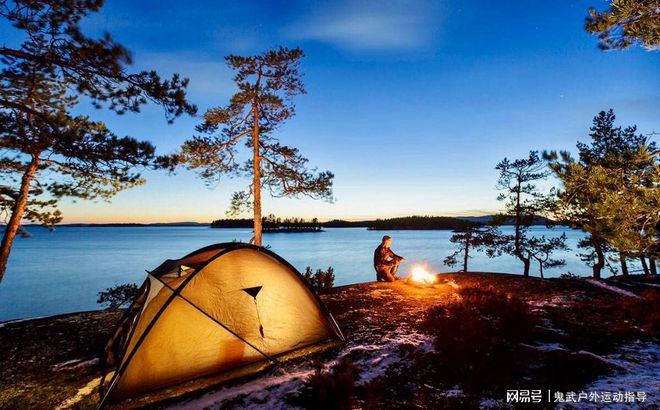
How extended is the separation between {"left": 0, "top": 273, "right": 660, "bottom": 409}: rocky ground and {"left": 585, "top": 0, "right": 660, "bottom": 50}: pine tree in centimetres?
572

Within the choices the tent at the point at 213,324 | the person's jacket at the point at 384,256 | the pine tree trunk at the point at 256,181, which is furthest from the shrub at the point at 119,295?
the person's jacket at the point at 384,256

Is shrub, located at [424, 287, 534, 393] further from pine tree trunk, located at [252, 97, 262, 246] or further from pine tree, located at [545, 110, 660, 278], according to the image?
pine tree trunk, located at [252, 97, 262, 246]

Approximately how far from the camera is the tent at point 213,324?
14.5 feet

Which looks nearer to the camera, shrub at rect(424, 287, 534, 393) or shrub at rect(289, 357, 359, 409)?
shrub at rect(289, 357, 359, 409)

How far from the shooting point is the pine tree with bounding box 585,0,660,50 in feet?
18.3

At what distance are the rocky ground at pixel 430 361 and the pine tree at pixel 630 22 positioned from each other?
5.72m

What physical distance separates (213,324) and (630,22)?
382 inches

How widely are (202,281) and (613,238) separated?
862 cm

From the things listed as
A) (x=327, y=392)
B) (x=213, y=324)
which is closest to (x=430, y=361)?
(x=327, y=392)

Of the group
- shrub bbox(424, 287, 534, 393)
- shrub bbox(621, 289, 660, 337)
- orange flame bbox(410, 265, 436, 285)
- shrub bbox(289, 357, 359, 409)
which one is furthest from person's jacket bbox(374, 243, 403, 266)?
shrub bbox(289, 357, 359, 409)

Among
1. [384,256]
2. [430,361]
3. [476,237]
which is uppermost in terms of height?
[384,256]

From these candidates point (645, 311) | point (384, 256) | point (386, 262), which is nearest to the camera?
point (645, 311)

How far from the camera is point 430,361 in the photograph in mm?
5012

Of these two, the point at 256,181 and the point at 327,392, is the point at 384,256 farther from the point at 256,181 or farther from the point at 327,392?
the point at 327,392
